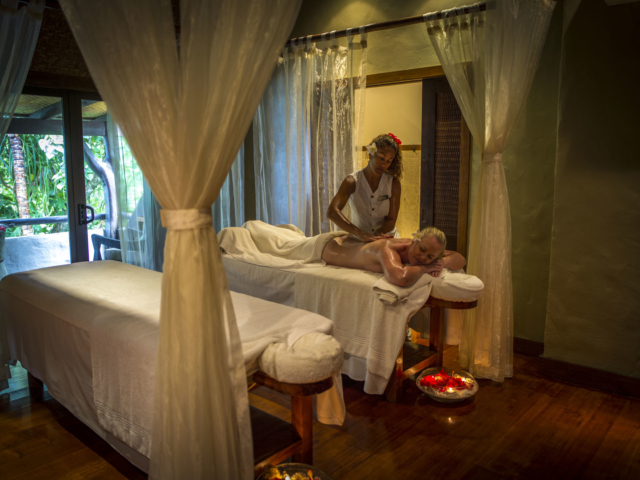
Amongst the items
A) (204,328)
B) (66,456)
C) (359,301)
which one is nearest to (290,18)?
(204,328)

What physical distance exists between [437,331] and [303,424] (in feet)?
4.44

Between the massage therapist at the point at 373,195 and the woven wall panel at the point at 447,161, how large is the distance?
17.7 inches

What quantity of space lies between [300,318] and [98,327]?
0.81 metres

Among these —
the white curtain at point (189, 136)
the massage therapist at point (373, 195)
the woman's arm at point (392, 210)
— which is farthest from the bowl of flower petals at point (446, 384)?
the white curtain at point (189, 136)

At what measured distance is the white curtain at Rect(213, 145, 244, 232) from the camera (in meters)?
4.47

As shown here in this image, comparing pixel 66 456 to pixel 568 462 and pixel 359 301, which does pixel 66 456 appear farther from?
pixel 568 462

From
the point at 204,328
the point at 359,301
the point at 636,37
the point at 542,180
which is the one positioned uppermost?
the point at 636,37

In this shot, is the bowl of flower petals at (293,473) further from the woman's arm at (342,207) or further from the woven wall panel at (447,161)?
the woven wall panel at (447,161)

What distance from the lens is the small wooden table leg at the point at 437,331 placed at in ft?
9.56

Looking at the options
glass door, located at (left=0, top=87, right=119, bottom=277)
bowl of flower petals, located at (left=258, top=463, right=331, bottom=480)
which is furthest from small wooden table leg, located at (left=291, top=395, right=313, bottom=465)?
glass door, located at (left=0, top=87, right=119, bottom=277)

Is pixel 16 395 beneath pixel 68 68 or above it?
beneath

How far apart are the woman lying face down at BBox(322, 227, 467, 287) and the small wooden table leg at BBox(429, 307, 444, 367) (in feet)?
0.98

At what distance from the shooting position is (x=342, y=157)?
377cm

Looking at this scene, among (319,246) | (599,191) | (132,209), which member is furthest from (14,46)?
(599,191)
